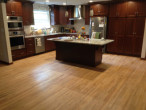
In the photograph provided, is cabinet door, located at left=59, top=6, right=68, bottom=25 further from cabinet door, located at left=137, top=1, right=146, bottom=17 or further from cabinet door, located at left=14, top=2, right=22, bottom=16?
cabinet door, located at left=137, top=1, right=146, bottom=17

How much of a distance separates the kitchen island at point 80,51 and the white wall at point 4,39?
1.65 m

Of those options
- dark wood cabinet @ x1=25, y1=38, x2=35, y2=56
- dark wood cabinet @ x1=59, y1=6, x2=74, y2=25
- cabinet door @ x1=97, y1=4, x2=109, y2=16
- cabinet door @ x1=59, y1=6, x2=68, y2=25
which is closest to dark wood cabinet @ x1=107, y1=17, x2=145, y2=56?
cabinet door @ x1=97, y1=4, x2=109, y2=16

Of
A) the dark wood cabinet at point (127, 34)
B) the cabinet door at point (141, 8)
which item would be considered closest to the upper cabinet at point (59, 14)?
the dark wood cabinet at point (127, 34)

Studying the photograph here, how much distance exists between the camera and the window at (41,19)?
6.41 metres

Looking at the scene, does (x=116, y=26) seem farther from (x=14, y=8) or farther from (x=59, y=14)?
(x=14, y=8)

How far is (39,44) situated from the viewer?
5.93 meters

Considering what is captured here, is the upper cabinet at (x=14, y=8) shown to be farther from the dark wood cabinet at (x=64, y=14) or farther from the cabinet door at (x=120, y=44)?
→ the cabinet door at (x=120, y=44)

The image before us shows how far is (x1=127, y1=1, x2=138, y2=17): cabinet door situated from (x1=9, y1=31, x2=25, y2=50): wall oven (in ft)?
15.0

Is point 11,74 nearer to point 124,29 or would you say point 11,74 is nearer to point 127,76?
point 127,76

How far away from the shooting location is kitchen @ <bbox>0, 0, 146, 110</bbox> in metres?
2.78

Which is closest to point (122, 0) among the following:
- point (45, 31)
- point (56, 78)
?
point (45, 31)

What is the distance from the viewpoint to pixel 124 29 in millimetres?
5562

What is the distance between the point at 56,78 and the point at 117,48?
3635 mm

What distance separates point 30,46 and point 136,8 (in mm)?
4781
